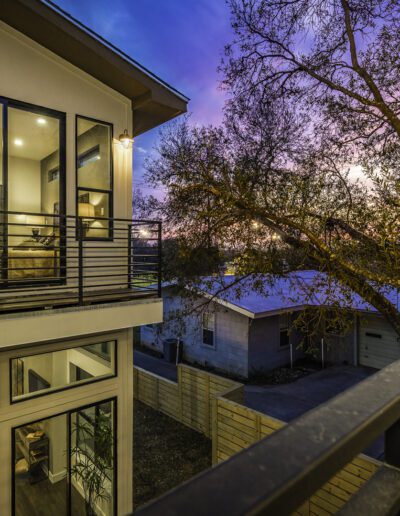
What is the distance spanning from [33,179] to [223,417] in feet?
20.1

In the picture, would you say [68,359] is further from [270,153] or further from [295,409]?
[295,409]

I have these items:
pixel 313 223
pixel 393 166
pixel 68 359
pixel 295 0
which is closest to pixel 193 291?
pixel 313 223

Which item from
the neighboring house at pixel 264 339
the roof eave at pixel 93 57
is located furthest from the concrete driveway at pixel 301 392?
the roof eave at pixel 93 57

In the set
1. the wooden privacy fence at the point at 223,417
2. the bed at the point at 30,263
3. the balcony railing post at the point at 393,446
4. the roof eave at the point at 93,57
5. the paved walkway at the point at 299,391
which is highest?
the roof eave at the point at 93,57

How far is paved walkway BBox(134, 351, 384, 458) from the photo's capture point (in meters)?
9.72

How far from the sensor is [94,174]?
5.89 m

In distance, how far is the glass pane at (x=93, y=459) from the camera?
5.48 metres

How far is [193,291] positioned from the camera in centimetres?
894

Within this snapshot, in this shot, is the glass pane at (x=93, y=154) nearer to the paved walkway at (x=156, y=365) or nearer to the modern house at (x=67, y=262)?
the modern house at (x=67, y=262)

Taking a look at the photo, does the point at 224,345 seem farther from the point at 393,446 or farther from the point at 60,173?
the point at 393,446

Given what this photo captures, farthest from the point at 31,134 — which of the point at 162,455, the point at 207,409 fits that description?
the point at 207,409

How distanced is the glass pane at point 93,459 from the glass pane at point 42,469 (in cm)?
17

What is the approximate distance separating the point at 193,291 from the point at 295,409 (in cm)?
462

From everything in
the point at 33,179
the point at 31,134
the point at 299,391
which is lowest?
the point at 299,391
